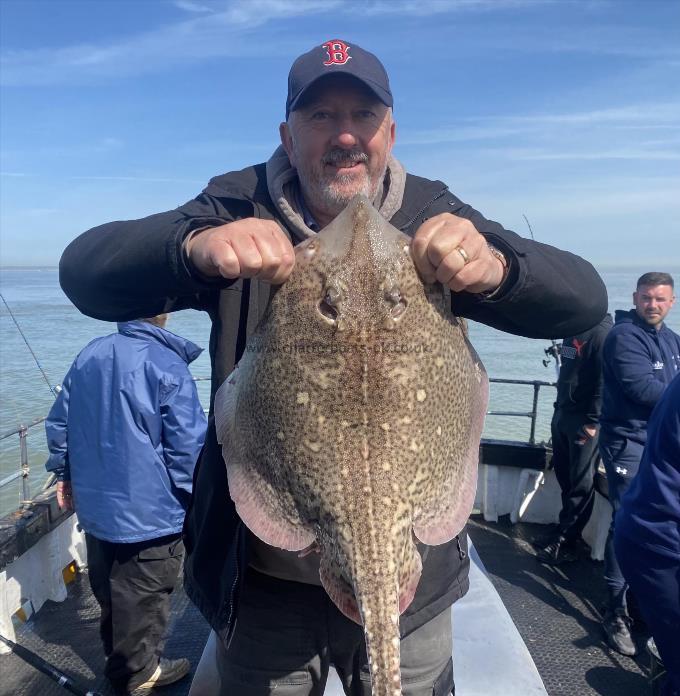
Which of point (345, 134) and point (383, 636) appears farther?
point (345, 134)

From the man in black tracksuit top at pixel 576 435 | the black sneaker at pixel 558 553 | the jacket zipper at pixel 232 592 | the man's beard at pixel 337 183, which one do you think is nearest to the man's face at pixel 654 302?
the man in black tracksuit top at pixel 576 435

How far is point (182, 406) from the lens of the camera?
4.64 m

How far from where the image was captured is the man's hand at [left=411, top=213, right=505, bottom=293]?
5.94 feet

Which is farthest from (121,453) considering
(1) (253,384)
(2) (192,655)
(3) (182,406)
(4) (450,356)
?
(4) (450,356)

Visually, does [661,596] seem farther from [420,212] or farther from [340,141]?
[340,141]

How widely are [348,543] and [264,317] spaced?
0.77m

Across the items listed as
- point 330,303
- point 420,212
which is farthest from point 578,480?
point 330,303

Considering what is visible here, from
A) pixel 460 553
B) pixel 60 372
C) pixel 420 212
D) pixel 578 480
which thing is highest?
pixel 420 212

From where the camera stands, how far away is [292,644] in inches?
99.0

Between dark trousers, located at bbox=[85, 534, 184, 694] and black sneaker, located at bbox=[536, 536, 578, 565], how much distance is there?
13.8ft

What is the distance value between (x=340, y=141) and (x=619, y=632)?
509cm

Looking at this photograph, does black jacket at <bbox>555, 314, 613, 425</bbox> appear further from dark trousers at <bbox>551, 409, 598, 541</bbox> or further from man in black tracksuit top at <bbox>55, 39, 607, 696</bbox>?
man in black tracksuit top at <bbox>55, 39, 607, 696</bbox>

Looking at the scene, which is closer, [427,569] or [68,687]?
[427,569]

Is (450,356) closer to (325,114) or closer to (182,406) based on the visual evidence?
(325,114)
